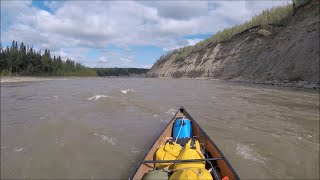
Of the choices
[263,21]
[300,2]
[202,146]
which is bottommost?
[202,146]

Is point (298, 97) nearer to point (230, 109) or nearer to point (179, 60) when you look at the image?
point (230, 109)

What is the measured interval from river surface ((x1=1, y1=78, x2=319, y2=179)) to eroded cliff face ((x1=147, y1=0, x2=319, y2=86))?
32.1 feet

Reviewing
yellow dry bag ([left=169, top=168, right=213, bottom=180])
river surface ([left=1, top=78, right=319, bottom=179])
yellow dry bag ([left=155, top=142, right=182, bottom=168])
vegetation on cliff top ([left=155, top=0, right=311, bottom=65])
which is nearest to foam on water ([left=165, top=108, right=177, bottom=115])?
river surface ([left=1, top=78, right=319, bottom=179])

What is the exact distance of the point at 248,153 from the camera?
873 centimetres

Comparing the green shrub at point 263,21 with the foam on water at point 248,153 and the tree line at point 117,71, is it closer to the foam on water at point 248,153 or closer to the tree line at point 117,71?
the foam on water at point 248,153

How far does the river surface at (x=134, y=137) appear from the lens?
791cm

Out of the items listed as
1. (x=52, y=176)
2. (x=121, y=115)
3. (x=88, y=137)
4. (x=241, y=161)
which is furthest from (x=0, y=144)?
(x=241, y=161)

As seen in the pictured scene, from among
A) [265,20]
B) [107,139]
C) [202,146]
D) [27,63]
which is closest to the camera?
[202,146]

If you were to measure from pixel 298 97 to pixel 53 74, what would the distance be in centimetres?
7943

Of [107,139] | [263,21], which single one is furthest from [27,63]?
[107,139]

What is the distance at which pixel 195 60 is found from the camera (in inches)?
2325

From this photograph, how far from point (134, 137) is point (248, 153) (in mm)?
4050

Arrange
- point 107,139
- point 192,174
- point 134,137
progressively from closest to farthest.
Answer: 1. point 192,174
2. point 107,139
3. point 134,137

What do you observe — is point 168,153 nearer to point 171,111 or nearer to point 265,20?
point 171,111
